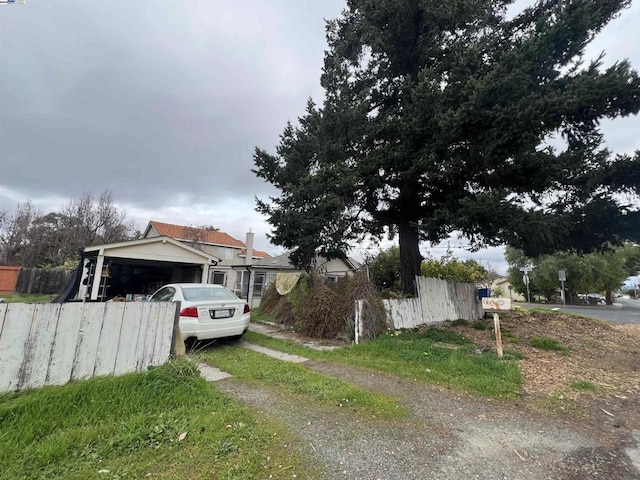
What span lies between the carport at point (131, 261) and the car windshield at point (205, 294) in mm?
6719

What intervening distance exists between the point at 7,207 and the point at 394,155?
40639mm

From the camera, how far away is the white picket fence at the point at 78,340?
9.76 ft

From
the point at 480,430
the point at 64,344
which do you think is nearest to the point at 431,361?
the point at 480,430

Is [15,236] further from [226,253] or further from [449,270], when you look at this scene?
[449,270]

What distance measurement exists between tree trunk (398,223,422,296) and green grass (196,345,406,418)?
610 cm

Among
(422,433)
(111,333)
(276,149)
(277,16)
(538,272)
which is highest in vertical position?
(277,16)

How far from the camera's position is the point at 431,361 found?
562 centimetres

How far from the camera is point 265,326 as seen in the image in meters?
10.1

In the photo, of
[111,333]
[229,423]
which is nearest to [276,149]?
[111,333]

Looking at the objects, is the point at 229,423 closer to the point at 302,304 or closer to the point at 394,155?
the point at 302,304

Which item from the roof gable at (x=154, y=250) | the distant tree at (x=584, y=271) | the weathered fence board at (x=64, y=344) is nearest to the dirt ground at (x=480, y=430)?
the weathered fence board at (x=64, y=344)

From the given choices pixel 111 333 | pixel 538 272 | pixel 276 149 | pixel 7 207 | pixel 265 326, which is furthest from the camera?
pixel 538 272

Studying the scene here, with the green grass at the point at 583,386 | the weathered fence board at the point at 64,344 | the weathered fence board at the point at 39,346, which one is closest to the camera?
the weathered fence board at the point at 39,346

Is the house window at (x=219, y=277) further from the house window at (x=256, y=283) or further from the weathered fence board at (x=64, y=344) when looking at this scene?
the weathered fence board at (x=64, y=344)
